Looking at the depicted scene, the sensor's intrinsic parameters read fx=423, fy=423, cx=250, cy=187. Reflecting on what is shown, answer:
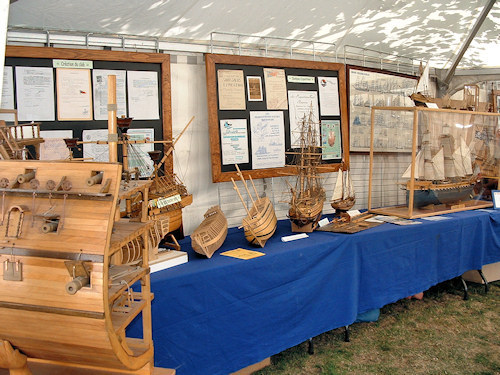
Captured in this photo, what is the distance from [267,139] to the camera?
11.8ft

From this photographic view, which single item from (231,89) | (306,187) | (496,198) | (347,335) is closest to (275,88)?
(231,89)

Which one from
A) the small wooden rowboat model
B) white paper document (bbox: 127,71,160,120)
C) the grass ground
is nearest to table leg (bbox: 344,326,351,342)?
the grass ground

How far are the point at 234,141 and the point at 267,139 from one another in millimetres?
323

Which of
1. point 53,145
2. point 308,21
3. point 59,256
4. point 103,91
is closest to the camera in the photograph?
point 59,256

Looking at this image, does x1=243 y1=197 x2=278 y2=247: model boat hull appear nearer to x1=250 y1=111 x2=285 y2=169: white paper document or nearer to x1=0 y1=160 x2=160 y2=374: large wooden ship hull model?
x1=250 y1=111 x2=285 y2=169: white paper document

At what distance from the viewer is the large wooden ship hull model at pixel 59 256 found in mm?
1290

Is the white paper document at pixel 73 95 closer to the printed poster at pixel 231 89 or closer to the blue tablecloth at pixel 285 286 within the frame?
the printed poster at pixel 231 89

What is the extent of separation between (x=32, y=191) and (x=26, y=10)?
1.88 m

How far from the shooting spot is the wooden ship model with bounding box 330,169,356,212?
3.73m

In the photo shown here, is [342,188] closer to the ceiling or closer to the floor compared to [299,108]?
closer to the floor

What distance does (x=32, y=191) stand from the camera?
52.7 inches

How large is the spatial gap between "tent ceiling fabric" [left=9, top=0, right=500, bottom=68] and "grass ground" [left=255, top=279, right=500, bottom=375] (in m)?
2.60

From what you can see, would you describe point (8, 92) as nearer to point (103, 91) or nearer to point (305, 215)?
point (103, 91)

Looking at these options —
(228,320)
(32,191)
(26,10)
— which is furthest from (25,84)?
(228,320)
